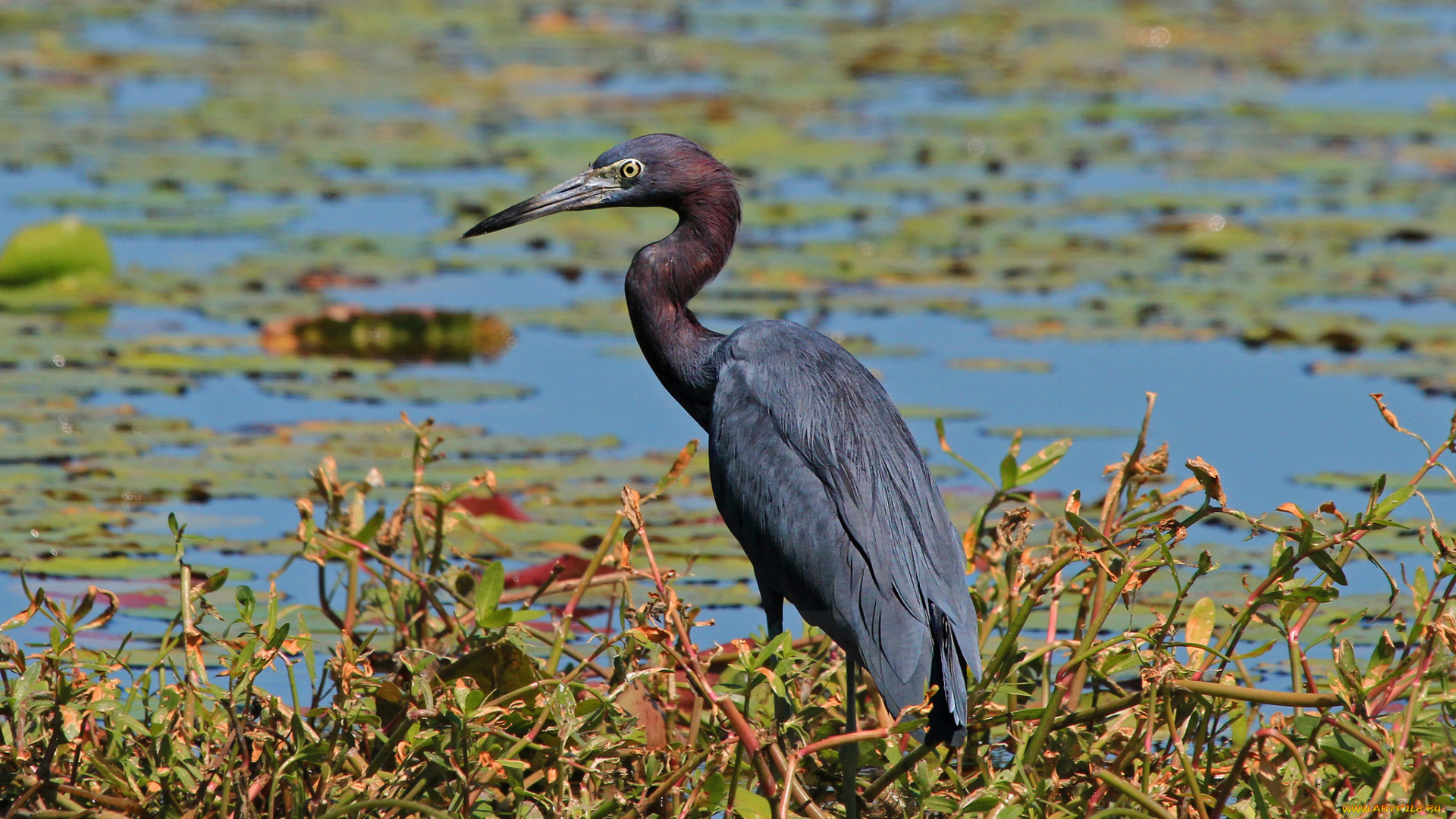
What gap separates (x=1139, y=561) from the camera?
2.43 m

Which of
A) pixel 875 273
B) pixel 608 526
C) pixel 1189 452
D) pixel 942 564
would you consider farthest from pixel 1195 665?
pixel 875 273

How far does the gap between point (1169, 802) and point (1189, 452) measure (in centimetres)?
243

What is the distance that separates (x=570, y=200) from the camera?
133 inches

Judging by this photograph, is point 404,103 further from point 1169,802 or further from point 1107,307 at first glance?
point 1169,802

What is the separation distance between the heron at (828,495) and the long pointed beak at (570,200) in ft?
0.62

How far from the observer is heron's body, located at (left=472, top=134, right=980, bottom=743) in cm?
267

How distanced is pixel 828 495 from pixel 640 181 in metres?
0.82

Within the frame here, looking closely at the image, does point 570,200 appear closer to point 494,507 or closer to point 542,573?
point 542,573

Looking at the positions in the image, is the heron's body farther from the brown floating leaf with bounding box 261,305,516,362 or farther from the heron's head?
the brown floating leaf with bounding box 261,305,516,362

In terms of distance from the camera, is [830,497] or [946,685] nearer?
[946,685]

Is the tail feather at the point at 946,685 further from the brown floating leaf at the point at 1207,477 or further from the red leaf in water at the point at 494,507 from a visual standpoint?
the red leaf in water at the point at 494,507

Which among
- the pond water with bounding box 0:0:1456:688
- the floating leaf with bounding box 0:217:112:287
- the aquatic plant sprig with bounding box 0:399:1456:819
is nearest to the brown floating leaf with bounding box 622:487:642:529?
the aquatic plant sprig with bounding box 0:399:1456:819

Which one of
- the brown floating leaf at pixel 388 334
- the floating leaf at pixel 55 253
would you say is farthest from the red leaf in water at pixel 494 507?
the floating leaf at pixel 55 253

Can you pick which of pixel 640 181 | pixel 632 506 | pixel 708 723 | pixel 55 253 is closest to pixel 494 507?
pixel 640 181
